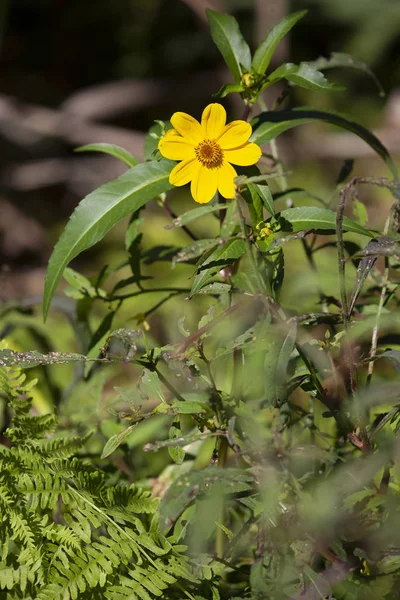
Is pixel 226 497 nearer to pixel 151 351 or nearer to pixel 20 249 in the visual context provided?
pixel 151 351

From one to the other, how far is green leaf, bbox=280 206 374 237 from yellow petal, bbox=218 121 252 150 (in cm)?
12

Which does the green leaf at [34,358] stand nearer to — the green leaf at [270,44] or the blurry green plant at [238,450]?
the blurry green plant at [238,450]

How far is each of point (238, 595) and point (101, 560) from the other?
0.23 metres

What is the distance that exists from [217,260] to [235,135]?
0.64ft

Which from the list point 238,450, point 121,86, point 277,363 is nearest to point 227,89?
point 277,363

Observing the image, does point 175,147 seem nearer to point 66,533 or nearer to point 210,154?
point 210,154

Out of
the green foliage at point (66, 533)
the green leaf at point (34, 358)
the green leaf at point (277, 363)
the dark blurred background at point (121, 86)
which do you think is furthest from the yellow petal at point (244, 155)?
the dark blurred background at point (121, 86)

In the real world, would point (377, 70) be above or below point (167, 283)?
above

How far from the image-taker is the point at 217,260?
908 millimetres

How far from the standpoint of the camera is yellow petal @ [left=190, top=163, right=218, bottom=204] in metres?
0.98

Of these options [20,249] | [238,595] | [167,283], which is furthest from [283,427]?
[20,249]

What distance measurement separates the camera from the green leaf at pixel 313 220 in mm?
939

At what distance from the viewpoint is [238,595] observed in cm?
98

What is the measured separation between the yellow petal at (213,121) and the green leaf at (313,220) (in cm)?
15
